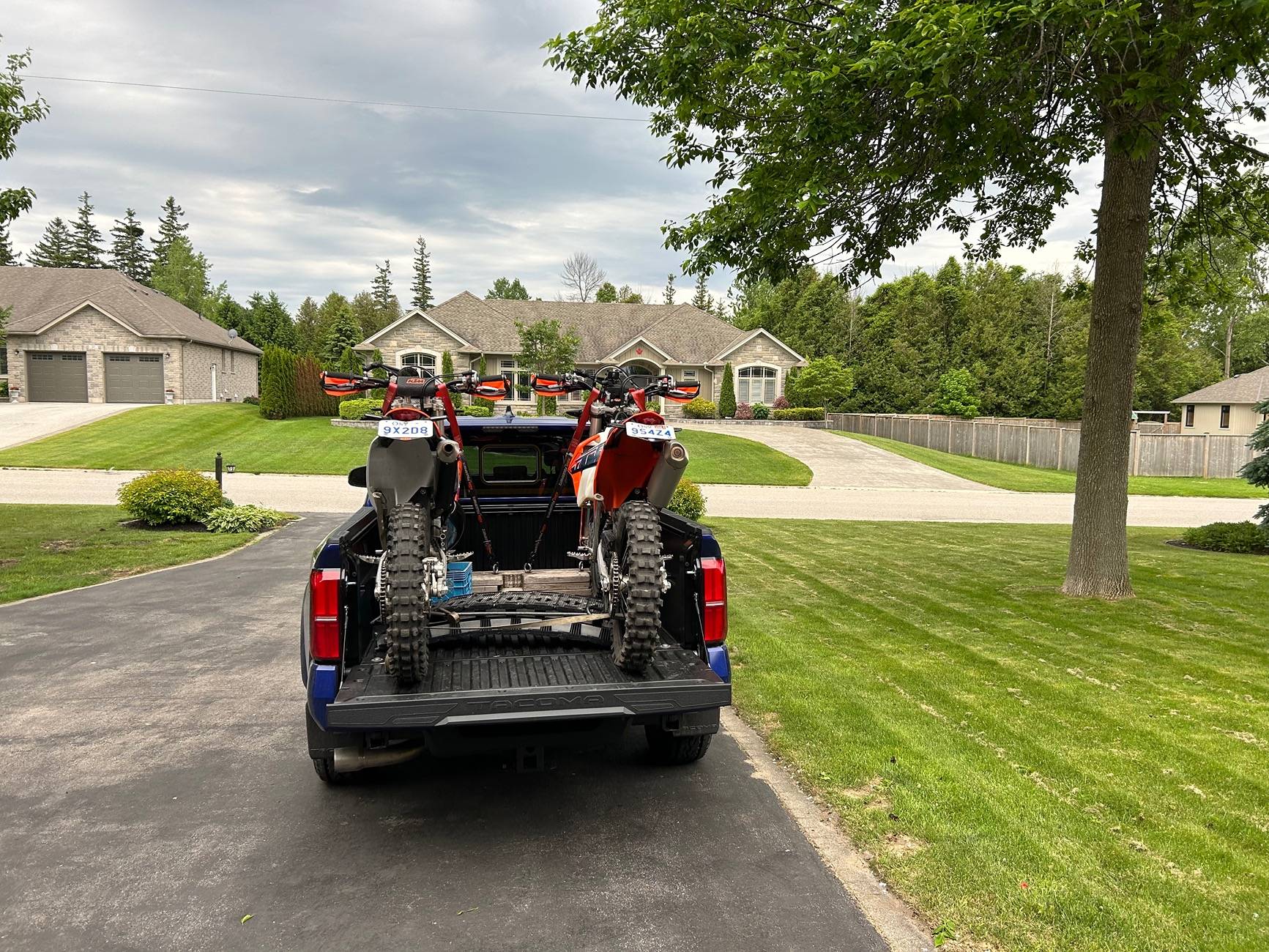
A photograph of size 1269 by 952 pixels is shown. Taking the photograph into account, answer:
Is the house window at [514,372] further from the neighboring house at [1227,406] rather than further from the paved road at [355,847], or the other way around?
the paved road at [355,847]

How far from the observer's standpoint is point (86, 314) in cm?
3594

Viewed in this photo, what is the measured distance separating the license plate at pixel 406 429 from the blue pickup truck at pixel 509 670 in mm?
536

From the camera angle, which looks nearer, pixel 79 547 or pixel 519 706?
pixel 519 706

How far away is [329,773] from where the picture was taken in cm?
404

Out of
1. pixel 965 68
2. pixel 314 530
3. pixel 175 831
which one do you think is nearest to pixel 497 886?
pixel 175 831

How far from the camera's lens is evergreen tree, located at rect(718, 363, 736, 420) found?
40.5 meters

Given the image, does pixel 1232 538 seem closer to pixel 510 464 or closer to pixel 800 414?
pixel 510 464

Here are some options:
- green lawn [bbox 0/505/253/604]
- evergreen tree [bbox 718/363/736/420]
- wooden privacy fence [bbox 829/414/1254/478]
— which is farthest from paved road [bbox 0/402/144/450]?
wooden privacy fence [bbox 829/414/1254/478]

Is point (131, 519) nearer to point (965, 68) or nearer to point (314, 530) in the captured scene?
point (314, 530)

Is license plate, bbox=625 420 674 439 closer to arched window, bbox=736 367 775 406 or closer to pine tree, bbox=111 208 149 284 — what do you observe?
arched window, bbox=736 367 775 406

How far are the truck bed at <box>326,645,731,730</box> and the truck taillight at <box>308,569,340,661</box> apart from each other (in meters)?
0.15

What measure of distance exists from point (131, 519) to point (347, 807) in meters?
12.0

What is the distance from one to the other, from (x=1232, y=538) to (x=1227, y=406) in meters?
Answer: 31.7

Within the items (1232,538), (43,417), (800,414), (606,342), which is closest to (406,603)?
(1232,538)
